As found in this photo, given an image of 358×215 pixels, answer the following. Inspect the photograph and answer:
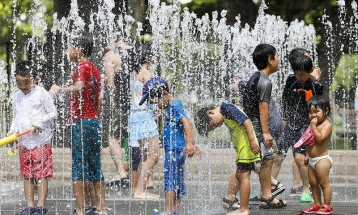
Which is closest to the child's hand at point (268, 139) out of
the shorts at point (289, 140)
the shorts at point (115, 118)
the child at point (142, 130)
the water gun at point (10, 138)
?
the shorts at point (289, 140)

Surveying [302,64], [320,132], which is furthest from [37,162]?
[302,64]

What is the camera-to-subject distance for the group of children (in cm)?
673

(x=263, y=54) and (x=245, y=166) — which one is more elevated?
(x=263, y=54)

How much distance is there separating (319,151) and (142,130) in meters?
2.69

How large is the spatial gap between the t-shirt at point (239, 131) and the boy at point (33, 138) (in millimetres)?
1484

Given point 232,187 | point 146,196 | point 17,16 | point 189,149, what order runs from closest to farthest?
point 189,149 < point 232,187 < point 146,196 < point 17,16

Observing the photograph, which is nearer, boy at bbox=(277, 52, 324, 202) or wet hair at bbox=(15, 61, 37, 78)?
wet hair at bbox=(15, 61, 37, 78)

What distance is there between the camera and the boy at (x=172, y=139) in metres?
6.66

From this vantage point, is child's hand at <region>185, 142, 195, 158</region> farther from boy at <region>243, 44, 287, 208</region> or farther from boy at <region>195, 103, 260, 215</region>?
boy at <region>243, 44, 287, 208</region>

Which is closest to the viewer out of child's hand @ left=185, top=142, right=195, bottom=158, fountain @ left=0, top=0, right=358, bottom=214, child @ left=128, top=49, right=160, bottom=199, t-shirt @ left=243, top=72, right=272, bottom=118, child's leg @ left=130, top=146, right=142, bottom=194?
child's hand @ left=185, top=142, right=195, bottom=158

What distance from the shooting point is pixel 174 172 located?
6.66 meters

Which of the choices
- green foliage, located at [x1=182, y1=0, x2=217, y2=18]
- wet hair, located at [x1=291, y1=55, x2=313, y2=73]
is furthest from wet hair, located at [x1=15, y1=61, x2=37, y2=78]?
green foliage, located at [x1=182, y1=0, x2=217, y2=18]

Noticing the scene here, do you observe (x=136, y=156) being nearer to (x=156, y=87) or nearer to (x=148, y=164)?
(x=148, y=164)

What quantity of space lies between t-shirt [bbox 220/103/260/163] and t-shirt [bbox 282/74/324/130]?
3.21 ft
